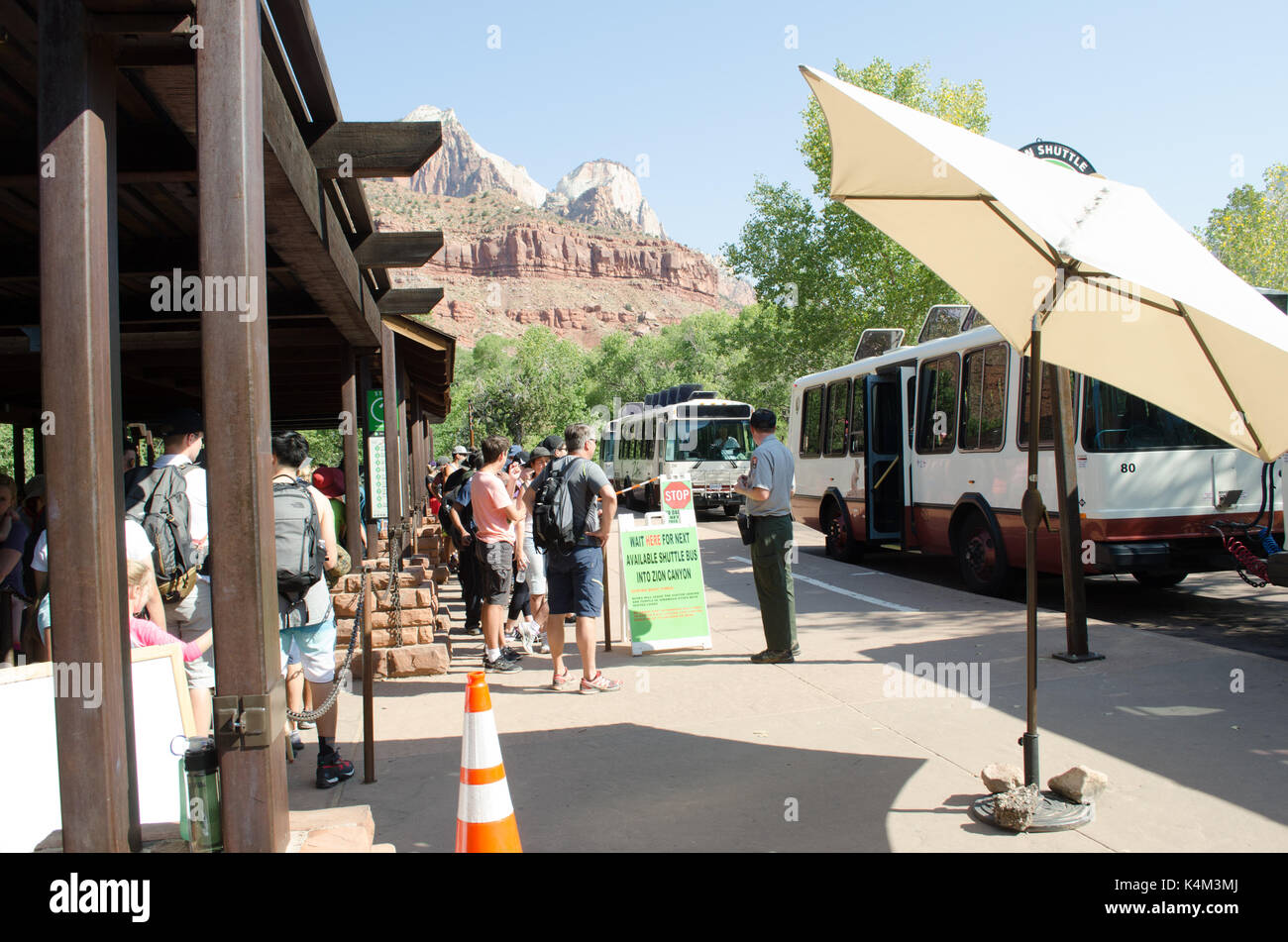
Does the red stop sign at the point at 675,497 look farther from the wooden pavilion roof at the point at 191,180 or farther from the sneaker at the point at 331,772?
the sneaker at the point at 331,772

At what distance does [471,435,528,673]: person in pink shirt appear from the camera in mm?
7570

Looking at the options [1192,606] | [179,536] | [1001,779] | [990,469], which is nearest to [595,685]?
[179,536]

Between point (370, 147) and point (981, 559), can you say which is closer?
point (370, 147)

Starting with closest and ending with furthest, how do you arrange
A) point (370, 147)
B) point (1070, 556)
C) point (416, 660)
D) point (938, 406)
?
point (370, 147)
point (1070, 556)
point (416, 660)
point (938, 406)

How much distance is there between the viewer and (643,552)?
8312 mm

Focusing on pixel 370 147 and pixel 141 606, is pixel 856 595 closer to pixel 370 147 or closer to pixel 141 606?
pixel 370 147

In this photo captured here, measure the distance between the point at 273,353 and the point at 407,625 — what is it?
4728mm

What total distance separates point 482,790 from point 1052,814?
Result: 7.97 ft

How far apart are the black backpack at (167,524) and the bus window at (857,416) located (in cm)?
1017

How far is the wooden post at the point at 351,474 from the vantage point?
8617 mm

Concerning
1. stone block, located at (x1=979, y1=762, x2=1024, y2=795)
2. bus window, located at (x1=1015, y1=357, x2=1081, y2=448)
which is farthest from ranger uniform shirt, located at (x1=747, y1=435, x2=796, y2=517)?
stone block, located at (x1=979, y1=762, x2=1024, y2=795)

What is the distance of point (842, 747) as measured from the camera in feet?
17.3

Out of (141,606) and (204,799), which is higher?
(141,606)
